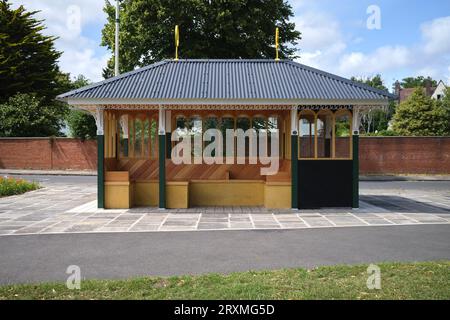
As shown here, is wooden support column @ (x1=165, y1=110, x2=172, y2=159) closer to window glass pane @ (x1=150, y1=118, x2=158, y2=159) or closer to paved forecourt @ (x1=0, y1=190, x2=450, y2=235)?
window glass pane @ (x1=150, y1=118, x2=158, y2=159)

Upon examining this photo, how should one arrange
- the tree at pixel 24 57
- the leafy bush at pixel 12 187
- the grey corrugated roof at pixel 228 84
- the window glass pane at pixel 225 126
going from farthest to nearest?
the tree at pixel 24 57 < the leafy bush at pixel 12 187 < the window glass pane at pixel 225 126 < the grey corrugated roof at pixel 228 84

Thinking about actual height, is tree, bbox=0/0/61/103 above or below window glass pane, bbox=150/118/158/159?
above

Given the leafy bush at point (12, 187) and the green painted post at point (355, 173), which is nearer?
the green painted post at point (355, 173)

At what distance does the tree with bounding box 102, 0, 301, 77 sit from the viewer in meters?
25.8

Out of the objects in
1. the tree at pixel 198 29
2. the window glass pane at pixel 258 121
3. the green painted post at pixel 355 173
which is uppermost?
the tree at pixel 198 29

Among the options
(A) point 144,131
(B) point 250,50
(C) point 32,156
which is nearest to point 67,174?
(C) point 32,156

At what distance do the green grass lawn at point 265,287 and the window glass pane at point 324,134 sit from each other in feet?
25.5

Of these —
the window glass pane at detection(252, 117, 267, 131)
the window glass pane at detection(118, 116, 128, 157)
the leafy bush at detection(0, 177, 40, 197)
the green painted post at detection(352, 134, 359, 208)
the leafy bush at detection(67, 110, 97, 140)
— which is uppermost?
the leafy bush at detection(67, 110, 97, 140)

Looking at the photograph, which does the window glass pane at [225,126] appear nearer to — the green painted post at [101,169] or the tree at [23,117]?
the green painted post at [101,169]

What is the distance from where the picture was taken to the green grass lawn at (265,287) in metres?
5.47

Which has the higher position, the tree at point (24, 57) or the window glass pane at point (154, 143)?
the tree at point (24, 57)

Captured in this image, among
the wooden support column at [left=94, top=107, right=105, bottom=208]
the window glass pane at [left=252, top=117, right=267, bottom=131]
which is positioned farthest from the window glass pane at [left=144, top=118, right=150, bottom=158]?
the window glass pane at [left=252, top=117, right=267, bottom=131]

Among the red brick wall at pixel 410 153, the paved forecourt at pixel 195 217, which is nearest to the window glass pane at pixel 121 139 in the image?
the paved forecourt at pixel 195 217

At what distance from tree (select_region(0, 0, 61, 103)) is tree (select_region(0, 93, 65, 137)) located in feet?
7.04
